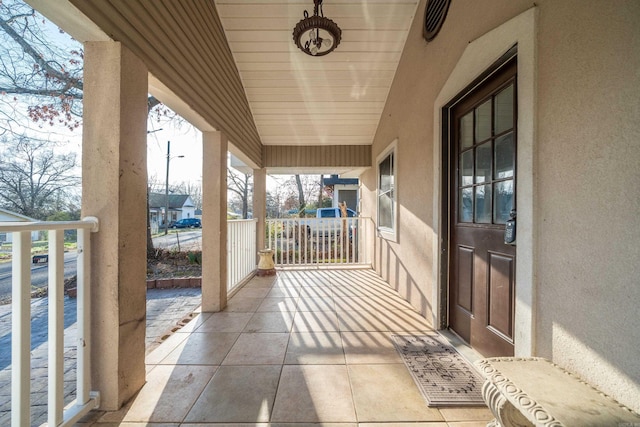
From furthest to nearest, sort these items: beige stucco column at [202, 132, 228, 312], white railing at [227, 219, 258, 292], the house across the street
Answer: the house across the street → white railing at [227, 219, 258, 292] → beige stucco column at [202, 132, 228, 312]

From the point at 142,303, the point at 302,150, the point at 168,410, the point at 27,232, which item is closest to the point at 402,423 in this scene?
the point at 168,410

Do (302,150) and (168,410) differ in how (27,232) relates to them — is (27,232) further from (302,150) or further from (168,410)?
(302,150)

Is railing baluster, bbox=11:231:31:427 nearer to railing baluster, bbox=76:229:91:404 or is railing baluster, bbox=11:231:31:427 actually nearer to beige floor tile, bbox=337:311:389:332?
railing baluster, bbox=76:229:91:404

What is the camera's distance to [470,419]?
1278 millimetres

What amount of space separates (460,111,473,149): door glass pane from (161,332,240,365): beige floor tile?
251cm

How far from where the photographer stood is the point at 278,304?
2.89 metres

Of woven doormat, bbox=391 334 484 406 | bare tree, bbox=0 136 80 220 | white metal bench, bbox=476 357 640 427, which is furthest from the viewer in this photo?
bare tree, bbox=0 136 80 220

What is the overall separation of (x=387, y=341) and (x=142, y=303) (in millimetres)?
1805

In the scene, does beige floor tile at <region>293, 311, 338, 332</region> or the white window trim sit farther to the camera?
the white window trim

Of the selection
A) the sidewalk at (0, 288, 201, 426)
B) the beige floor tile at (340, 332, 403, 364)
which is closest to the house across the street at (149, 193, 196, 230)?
the sidewalk at (0, 288, 201, 426)

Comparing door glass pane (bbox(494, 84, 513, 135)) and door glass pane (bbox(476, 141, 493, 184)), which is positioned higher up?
door glass pane (bbox(494, 84, 513, 135))

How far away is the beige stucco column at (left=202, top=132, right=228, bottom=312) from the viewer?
8.70 ft

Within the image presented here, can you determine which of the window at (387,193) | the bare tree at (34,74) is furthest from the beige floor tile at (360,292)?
the bare tree at (34,74)

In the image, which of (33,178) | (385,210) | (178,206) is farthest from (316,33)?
(178,206)
